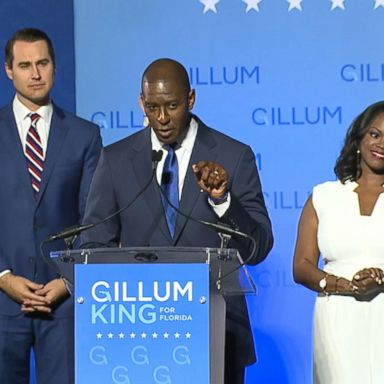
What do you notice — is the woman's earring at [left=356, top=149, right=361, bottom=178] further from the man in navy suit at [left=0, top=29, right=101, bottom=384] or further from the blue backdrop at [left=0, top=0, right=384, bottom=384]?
the man in navy suit at [left=0, top=29, right=101, bottom=384]

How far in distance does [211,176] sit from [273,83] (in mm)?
2111

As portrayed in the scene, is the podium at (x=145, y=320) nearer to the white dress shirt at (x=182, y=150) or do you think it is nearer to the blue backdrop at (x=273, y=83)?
the white dress shirt at (x=182, y=150)

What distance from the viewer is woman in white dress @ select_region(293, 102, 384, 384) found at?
13.1ft

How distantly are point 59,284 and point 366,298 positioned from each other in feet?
3.86

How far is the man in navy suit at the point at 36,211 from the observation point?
407 centimetres

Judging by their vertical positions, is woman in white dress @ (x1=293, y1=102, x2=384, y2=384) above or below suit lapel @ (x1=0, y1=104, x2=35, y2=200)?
below

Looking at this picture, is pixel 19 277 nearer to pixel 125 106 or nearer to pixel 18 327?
pixel 18 327

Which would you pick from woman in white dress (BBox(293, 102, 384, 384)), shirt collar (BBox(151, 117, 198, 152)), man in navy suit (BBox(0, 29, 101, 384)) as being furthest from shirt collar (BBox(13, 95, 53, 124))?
woman in white dress (BBox(293, 102, 384, 384))

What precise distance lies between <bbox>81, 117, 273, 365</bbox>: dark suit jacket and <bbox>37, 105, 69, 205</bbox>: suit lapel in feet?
2.04

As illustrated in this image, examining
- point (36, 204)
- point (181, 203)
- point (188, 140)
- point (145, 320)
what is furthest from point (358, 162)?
point (145, 320)

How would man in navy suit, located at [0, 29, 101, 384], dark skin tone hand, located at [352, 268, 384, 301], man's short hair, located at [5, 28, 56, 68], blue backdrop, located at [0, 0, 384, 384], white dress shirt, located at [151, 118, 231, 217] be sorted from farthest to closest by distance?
blue backdrop, located at [0, 0, 384, 384] → man's short hair, located at [5, 28, 56, 68] → man in navy suit, located at [0, 29, 101, 384] → dark skin tone hand, located at [352, 268, 384, 301] → white dress shirt, located at [151, 118, 231, 217]

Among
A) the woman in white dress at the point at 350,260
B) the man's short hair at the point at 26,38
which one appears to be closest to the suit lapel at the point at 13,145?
the man's short hair at the point at 26,38

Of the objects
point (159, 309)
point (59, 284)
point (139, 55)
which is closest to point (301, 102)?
point (139, 55)

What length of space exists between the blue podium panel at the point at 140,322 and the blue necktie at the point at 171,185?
0.55 meters
